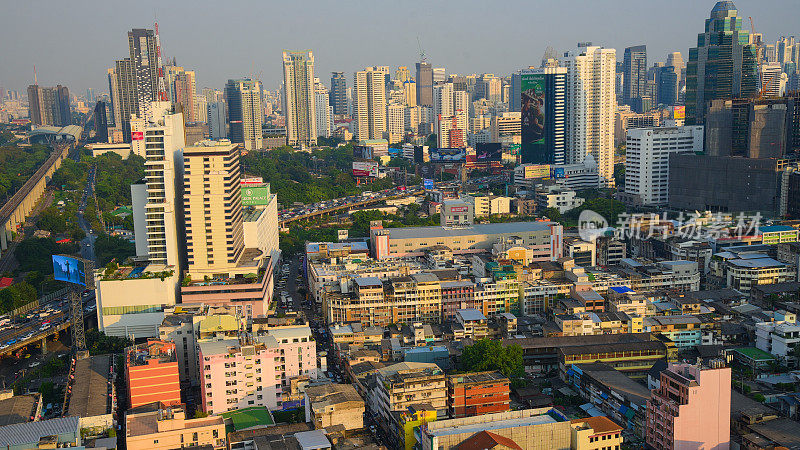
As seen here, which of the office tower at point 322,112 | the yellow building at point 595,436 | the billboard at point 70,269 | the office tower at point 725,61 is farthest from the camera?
the office tower at point 322,112

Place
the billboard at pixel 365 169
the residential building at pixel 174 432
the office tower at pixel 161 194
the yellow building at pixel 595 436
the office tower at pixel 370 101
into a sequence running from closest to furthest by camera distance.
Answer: the yellow building at pixel 595 436 < the residential building at pixel 174 432 < the office tower at pixel 161 194 < the billboard at pixel 365 169 < the office tower at pixel 370 101

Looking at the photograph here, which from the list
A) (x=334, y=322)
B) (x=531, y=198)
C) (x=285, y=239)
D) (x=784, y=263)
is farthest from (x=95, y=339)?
(x=531, y=198)

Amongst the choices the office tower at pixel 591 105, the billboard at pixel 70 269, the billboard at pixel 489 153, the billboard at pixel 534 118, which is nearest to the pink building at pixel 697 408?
the billboard at pixel 70 269

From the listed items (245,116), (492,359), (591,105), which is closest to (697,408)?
(492,359)

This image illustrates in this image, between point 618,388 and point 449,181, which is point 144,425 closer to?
point 618,388

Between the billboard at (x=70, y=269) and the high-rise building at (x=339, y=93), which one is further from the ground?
the high-rise building at (x=339, y=93)

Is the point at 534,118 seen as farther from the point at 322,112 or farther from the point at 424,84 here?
the point at 424,84

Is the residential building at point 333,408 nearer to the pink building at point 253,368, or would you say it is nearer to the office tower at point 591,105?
the pink building at point 253,368
